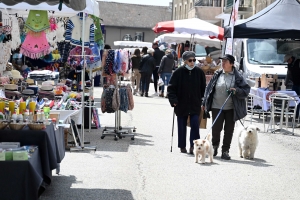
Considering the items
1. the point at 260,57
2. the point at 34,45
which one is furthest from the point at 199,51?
the point at 34,45

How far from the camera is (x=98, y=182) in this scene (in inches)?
341

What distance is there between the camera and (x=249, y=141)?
433 inches

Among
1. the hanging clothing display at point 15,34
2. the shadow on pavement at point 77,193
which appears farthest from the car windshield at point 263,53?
the shadow on pavement at point 77,193

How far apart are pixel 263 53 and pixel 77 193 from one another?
1345 cm

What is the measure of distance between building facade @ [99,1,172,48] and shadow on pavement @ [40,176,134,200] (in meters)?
67.3

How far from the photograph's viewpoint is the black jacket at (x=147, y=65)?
24.3 meters

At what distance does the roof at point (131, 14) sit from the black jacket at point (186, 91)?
66.9 metres

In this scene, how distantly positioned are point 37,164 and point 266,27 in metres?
9.96

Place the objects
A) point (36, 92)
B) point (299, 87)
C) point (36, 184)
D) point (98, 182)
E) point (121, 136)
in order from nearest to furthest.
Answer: point (36, 184) < point (98, 182) < point (36, 92) < point (121, 136) < point (299, 87)

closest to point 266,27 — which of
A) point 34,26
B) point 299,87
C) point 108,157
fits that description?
point 299,87

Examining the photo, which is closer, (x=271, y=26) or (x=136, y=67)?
(x=271, y=26)

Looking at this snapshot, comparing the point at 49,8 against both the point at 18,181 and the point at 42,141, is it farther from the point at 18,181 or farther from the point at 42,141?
the point at 18,181

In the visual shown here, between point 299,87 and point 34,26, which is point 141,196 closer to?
point 34,26

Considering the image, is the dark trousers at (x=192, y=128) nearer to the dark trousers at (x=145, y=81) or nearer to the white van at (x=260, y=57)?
the white van at (x=260, y=57)
